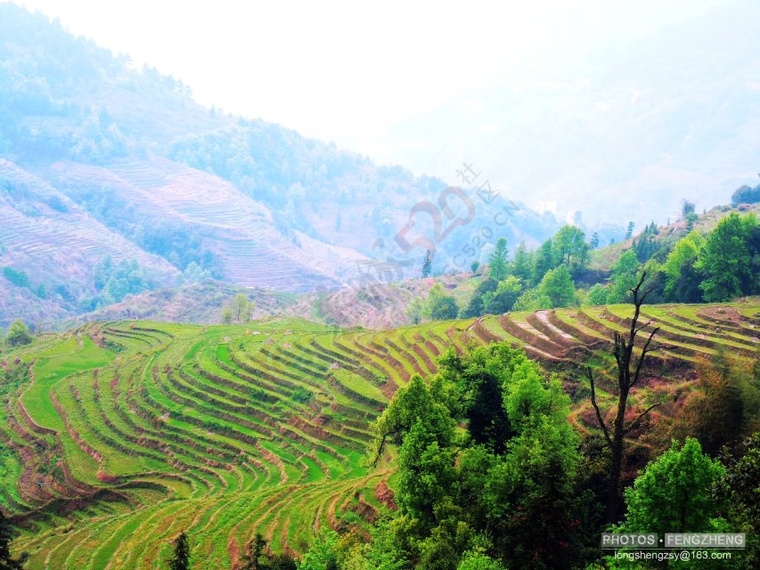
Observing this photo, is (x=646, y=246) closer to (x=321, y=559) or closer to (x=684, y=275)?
(x=684, y=275)

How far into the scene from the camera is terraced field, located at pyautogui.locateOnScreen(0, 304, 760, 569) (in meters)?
26.9

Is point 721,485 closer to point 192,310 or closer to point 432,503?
point 432,503

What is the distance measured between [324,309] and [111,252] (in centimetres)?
7521

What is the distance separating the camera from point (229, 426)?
129 ft

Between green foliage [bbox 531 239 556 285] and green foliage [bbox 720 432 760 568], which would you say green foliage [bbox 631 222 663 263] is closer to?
green foliage [bbox 531 239 556 285]

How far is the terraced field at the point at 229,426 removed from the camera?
1059 inches

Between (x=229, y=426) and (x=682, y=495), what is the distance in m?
29.3

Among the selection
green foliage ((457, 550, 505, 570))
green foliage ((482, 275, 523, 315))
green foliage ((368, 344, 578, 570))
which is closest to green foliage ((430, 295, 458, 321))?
green foliage ((482, 275, 523, 315))

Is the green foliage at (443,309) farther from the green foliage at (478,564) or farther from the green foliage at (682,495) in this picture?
the green foliage at (682,495)

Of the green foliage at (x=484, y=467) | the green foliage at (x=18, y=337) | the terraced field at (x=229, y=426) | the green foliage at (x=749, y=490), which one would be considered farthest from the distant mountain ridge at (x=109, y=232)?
the green foliage at (x=749, y=490)

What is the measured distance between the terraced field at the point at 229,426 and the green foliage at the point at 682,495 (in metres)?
9.59

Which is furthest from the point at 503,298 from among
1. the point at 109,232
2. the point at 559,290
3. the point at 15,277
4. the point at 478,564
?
the point at 109,232

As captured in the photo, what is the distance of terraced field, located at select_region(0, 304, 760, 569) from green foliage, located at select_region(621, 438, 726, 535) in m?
9.59

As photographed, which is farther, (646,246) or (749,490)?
(646,246)
